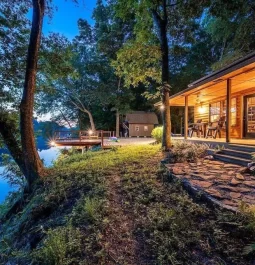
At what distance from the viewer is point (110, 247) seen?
2.79 meters

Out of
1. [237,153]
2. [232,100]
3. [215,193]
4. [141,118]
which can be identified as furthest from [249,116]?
[141,118]

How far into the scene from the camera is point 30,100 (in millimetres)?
6449

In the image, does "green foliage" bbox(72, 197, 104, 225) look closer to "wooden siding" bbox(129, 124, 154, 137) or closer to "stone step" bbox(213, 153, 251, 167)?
"stone step" bbox(213, 153, 251, 167)

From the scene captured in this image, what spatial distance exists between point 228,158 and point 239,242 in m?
A: 4.21

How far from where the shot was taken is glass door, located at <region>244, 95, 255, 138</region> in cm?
1041

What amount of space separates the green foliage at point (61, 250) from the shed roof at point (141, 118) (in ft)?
86.6

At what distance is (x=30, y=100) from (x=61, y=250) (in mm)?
5074

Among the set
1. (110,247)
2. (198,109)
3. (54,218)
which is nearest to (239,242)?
(110,247)

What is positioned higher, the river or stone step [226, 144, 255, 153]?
stone step [226, 144, 255, 153]

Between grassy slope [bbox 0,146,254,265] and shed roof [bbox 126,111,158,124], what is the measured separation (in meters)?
24.5

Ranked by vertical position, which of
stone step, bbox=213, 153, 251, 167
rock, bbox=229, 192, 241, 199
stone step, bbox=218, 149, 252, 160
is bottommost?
rock, bbox=229, 192, 241, 199

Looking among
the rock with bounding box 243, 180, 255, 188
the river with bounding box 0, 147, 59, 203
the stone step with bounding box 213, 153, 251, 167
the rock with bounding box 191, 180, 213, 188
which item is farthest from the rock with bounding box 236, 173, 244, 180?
the river with bounding box 0, 147, 59, 203

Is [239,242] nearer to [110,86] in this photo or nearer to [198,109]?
[198,109]

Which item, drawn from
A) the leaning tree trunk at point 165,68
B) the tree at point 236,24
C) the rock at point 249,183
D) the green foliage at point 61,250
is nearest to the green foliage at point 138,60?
the leaning tree trunk at point 165,68
